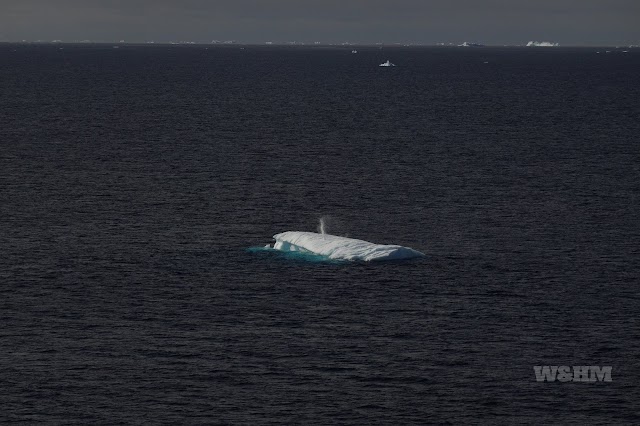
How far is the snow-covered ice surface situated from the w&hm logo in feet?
97.1

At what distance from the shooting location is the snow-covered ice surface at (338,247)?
3959 inches

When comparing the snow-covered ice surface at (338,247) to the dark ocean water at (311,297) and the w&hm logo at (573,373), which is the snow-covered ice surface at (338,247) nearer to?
the dark ocean water at (311,297)

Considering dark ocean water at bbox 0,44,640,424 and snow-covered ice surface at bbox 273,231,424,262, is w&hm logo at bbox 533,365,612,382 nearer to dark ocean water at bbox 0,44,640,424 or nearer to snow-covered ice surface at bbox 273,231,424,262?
dark ocean water at bbox 0,44,640,424

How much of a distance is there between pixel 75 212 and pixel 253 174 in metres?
35.1

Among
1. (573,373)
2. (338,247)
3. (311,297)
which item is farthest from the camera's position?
(338,247)

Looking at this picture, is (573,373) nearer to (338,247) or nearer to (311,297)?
(311,297)

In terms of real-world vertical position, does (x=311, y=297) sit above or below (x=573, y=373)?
above

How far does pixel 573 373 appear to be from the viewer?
236 ft

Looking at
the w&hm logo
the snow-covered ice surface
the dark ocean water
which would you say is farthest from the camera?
the snow-covered ice surface

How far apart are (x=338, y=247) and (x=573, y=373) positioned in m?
34.2

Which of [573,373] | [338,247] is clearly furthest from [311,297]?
[573,373]

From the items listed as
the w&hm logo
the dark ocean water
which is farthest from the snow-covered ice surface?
the w&hm logo

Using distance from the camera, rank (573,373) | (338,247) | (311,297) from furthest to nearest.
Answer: (338,247) < (311,297) < (573,373)

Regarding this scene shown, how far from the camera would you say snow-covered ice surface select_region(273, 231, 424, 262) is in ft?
330
